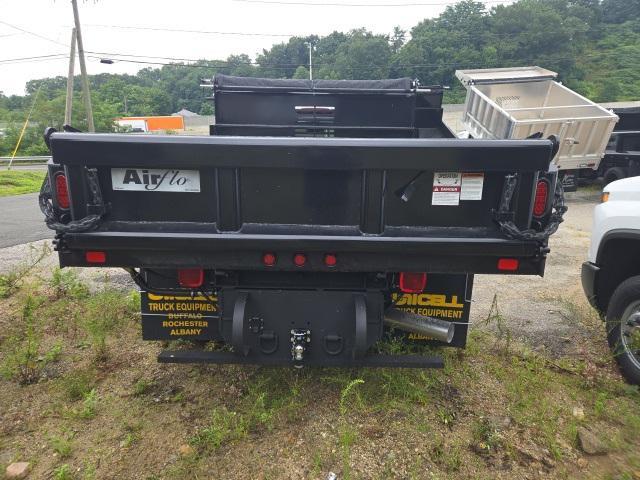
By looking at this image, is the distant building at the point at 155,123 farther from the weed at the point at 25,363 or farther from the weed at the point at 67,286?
the weed at the point at 25,363

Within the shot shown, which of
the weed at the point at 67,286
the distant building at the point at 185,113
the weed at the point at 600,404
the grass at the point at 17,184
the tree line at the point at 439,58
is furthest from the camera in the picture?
the distant building at the point at 185,113

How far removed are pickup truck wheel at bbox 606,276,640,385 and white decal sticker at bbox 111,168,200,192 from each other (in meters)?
3.21

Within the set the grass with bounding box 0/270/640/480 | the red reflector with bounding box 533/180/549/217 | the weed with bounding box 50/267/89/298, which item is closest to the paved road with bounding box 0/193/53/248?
the weed with bounding box 50/267/89/298

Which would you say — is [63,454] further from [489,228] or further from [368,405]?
[489,228]

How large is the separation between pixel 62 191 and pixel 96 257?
0.41 m

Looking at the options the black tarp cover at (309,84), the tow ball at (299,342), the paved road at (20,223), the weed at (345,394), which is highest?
the black tarp cover at (309,84)

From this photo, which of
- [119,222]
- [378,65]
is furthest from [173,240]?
[378,65]

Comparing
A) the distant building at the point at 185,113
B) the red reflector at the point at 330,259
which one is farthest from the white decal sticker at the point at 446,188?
the distant building at the point at 185,113

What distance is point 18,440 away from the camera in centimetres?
278

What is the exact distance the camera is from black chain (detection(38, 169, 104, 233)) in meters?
2.52

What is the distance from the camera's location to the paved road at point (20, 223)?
8.17m

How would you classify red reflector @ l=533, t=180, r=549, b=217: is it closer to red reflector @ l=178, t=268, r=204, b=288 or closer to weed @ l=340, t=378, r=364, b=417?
weed @ l=340, t=378, r=364, b=417

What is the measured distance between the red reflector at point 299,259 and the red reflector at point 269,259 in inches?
→ 4.6

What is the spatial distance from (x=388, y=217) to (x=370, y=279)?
0.53 meters
